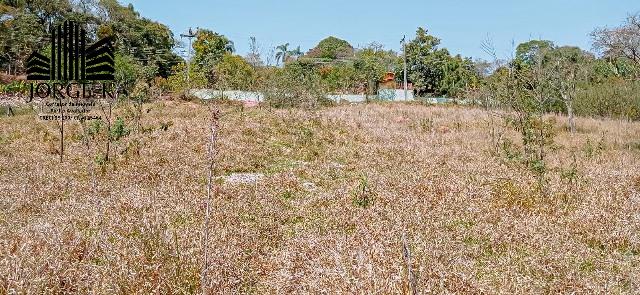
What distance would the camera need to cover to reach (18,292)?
3.39 metres

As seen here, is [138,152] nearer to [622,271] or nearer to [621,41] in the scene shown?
[622,271]

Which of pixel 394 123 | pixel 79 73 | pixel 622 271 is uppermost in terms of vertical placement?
pixel 79 73

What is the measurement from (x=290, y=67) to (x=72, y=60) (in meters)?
25.8

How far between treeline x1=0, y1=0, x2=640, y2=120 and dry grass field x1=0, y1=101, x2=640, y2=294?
9.45 metres

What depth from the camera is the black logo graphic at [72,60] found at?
733 inches

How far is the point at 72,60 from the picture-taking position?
1952 centimetres

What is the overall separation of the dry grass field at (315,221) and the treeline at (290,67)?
945 cm

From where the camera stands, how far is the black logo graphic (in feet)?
61.1

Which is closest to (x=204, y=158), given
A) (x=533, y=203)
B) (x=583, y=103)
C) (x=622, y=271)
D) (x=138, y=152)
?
(x=138, y=152)

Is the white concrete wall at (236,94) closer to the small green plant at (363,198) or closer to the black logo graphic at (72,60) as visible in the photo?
the black logo graphic at (72,60)

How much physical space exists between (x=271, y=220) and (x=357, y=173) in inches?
161

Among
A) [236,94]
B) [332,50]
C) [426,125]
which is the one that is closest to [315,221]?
[426,125]

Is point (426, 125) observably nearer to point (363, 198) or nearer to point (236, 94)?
point (363, 198)

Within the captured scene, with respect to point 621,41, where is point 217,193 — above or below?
below
